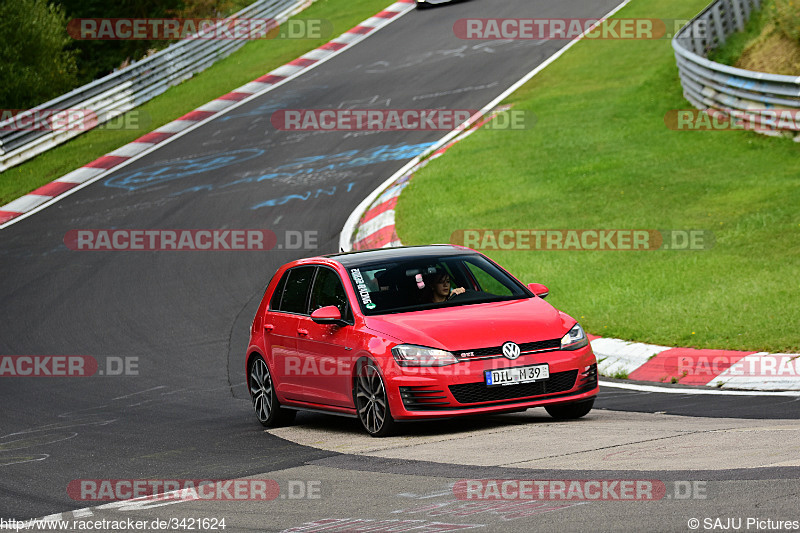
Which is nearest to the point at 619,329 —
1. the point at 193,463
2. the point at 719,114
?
the point at 193,463

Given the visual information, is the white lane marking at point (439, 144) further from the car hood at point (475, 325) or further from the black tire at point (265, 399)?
the car hood at point (475, 325)

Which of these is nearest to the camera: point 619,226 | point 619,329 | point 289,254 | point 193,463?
point 193,463

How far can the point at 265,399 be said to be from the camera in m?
11.1

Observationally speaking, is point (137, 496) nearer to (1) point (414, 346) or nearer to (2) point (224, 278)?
(1) point (414, 346)

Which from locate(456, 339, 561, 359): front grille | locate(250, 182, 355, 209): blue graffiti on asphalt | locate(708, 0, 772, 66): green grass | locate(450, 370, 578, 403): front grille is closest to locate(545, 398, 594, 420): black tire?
locate(450, 370, 578, 403): front grille

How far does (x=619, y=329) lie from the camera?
43.0 ft

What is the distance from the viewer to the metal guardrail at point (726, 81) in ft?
71.0

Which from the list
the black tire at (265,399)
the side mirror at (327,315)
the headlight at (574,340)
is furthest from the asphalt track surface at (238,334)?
the side mirror at (327,315)

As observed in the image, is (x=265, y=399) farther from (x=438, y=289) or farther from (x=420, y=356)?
(x=420, y=356)

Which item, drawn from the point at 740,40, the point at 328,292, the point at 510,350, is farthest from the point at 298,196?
the point at 510,350

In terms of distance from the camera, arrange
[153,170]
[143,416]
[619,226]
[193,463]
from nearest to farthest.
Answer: [193,463] → [143,416] → [619,226] → [153,170]

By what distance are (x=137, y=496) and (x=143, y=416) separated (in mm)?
4089

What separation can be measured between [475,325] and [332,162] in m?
16.6

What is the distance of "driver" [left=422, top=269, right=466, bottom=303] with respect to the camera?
1013 centimetres
